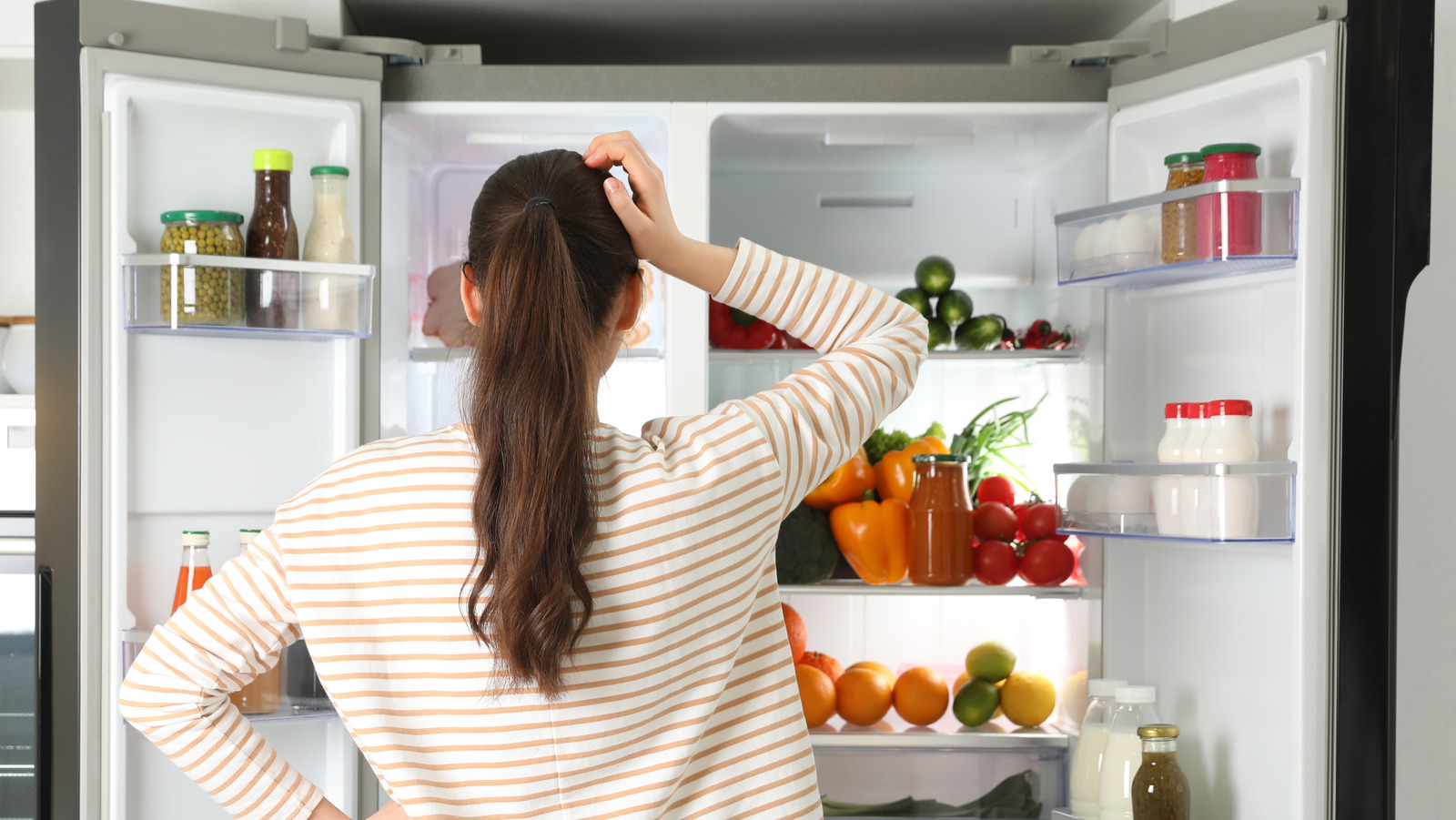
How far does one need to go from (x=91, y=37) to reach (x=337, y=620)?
47.4 inches

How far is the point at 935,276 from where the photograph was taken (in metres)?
1.93

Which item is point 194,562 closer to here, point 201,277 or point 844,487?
point 201,277

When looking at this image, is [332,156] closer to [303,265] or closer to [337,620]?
[303,265]

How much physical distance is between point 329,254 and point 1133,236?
114 cm

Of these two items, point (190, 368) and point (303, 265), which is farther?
point (190, 368)

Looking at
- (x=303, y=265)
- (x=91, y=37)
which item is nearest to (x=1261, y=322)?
(x=303, y=265)

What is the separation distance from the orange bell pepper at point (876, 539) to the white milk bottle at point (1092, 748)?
0.36 metres

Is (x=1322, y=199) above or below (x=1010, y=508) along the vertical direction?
above

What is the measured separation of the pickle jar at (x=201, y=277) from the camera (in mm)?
1473

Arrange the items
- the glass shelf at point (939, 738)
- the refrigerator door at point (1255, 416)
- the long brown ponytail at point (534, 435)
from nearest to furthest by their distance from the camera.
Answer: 1. the long brown ponytail at point (534, 435)
2. the refrigerator door at point (1255, 416)
3. the glass shelf at point (939, 738)

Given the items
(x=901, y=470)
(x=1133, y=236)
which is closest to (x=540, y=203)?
(x=1133, y=236)

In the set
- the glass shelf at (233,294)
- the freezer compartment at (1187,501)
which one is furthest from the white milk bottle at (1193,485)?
the glass shelf at (233,294)

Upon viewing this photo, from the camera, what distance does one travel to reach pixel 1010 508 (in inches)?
75.6

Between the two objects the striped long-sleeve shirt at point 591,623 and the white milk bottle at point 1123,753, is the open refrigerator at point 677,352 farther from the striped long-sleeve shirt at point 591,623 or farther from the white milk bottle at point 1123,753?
the striped long-sleeve shirt at point 591,623
